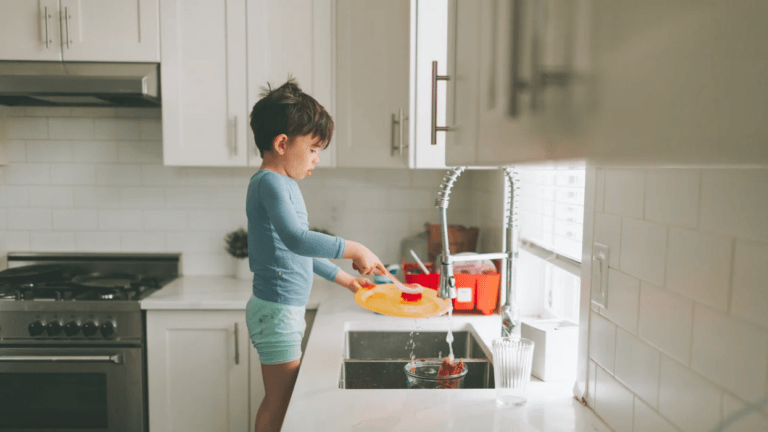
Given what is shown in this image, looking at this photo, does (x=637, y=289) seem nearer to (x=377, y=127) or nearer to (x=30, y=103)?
(x=377, y=127)

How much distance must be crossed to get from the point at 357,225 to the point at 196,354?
95 centimetres

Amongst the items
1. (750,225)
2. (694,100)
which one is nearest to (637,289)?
(750,225)

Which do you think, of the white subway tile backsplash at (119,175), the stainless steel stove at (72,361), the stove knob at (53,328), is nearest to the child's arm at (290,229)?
the stainless steel stove at (72,361)

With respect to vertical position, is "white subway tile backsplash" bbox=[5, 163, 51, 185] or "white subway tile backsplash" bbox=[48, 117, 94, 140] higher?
"white subway tile backsplash" bbox=[48, 117, 94, 140]

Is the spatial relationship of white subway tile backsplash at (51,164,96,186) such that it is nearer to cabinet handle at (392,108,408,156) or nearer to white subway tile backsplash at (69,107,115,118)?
white subway tile backsplash at (69,107,115,118)

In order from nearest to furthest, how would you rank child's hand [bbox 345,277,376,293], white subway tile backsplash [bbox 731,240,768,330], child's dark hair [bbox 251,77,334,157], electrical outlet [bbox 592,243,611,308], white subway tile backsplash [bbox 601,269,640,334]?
white subway tile backsplash [bbox 731,240,768,330] → white subway tile backsplash [bbox 601,269,640,334] → electrical outlet [bbox 592,243,611,308] → child's dark hair [bbox 251,77,334,157] → child's hand [bbox 345,277,376,293]

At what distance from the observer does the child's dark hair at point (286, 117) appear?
169 cm

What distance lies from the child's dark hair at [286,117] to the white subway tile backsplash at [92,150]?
1.25 meters

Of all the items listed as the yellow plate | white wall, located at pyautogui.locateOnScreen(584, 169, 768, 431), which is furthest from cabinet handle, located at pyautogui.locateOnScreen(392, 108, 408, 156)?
white wall, located at pyautogui.locateOnScreen(584, 169, 768, 431)

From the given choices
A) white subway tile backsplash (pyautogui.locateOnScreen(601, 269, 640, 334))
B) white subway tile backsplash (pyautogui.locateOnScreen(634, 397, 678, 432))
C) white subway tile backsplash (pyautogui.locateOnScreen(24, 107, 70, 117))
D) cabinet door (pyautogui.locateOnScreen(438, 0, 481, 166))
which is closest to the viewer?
cabinet door (pyautogui.locateOnScreen(438, 0, 481, 166))

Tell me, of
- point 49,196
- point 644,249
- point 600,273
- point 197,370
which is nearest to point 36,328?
point 197,370

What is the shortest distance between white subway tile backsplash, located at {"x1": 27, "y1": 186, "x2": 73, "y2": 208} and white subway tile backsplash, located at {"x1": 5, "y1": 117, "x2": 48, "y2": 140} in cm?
25

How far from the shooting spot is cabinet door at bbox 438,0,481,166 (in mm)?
498

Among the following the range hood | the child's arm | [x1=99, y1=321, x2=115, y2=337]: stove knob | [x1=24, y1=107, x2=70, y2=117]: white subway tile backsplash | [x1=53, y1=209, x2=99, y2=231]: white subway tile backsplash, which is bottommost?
[x1=99, y1=321, x2=115, y2=337]: stove knob
